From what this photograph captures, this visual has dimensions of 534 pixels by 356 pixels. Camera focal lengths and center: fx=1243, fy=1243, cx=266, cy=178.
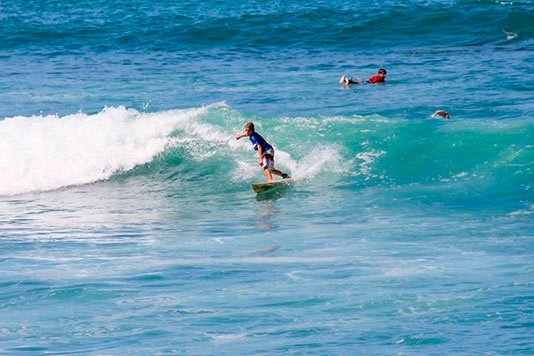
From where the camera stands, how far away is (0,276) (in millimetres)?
16344

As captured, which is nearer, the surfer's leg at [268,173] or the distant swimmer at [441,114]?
the surfer's leg at [268,173]

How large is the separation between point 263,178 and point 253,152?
1578 mm

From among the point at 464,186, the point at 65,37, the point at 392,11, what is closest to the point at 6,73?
the point at 65,37

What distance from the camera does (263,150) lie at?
2280 cm

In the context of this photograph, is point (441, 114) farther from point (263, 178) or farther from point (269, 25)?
point (269, 25)

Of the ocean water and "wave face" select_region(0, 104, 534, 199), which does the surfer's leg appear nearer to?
the ocean water

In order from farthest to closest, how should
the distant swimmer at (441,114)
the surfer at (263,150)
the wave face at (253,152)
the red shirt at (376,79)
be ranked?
the red shirt at (376,79) < the distant swimmer at (441,114) < the wave face at (253,152) < the surfer at (263,150)

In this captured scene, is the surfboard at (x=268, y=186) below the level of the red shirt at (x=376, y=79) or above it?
below

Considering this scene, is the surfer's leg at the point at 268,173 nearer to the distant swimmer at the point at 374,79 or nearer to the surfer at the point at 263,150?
the surfer at the point at 263,150

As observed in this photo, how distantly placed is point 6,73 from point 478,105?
15904 millimetres

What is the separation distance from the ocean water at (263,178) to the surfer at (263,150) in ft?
2.38

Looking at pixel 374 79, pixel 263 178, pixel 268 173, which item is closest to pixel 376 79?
pixel 374 79

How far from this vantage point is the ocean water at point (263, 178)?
1388 cm

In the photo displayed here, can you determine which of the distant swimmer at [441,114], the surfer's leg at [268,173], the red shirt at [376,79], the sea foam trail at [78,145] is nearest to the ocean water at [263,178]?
the sea foam trail at [78,145]
